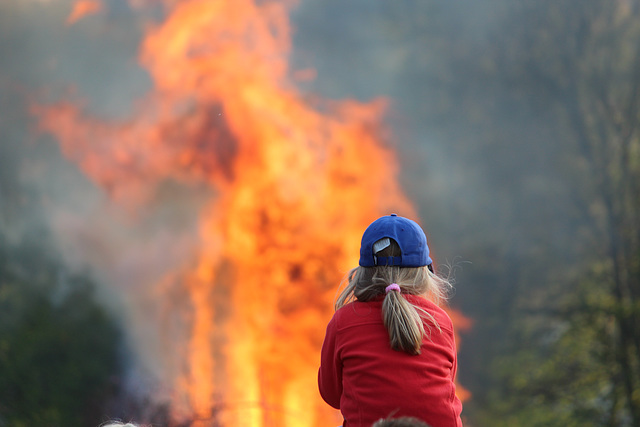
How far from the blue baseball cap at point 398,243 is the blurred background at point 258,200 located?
457 centimetres

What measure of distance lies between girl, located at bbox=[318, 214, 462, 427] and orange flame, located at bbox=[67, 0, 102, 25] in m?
6.06

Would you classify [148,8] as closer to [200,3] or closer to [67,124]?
[200,3]

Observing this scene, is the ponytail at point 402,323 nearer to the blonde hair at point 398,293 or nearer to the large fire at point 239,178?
the blonde hair at point 398,293

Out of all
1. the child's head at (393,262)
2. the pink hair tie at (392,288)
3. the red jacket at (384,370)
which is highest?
the child's head at (393,262)

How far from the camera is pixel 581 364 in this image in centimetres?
776

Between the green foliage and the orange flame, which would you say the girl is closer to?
the green foliage

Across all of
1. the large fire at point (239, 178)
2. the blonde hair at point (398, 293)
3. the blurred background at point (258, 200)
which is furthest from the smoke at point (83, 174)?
the blonde hair at point (398, 293)

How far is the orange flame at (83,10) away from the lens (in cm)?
692

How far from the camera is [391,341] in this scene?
85.4 inches

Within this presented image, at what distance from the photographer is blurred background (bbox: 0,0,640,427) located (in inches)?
260

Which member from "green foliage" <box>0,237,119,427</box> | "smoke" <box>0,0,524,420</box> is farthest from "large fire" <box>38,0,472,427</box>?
"green foliage" <box>0,237,119,427</box>

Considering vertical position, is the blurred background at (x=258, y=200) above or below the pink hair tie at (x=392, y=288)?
above

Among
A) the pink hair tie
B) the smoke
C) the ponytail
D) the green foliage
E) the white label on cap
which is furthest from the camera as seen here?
the smoke

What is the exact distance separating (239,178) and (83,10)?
2.89 meters
